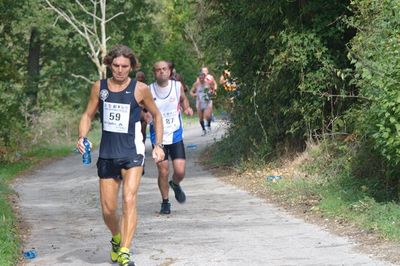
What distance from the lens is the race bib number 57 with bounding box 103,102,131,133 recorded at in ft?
27.1

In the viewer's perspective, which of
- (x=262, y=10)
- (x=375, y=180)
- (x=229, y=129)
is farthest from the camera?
(x=229, y=129)

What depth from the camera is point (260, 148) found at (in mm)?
15734

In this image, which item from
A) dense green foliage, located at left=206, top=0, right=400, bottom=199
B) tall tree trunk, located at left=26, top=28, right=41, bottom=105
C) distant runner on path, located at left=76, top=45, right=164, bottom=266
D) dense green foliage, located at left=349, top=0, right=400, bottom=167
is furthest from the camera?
tall tree trunk, located at left=26, top=28, right=41, bottom=105

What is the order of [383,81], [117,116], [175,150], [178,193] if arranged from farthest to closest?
[178,193]
[175,150]
[383,81]
[117,116]

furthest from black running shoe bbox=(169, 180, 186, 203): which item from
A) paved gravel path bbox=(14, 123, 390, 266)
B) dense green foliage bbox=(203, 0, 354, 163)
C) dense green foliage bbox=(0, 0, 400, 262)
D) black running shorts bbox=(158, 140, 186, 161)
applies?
dense green foliage bbox=(203, 0, 354, 163)

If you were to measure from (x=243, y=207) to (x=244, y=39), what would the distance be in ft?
16.5

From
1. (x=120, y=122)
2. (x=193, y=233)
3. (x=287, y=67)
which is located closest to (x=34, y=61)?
(x=287, y=67)

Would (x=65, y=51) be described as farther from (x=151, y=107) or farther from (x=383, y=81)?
(x=151, y=107)

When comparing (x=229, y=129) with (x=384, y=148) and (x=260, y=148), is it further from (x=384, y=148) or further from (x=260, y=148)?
(x=384, y=148)

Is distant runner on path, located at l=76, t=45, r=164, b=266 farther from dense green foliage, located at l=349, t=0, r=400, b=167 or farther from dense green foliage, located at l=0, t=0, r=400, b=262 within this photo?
dense green foliage, located at l=0, t=0, r=400, b=262

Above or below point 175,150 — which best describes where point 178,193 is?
below

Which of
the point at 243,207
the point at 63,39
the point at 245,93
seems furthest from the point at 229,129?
the point at 63,39

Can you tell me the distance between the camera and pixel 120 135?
8367 mm

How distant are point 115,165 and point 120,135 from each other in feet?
0.96
